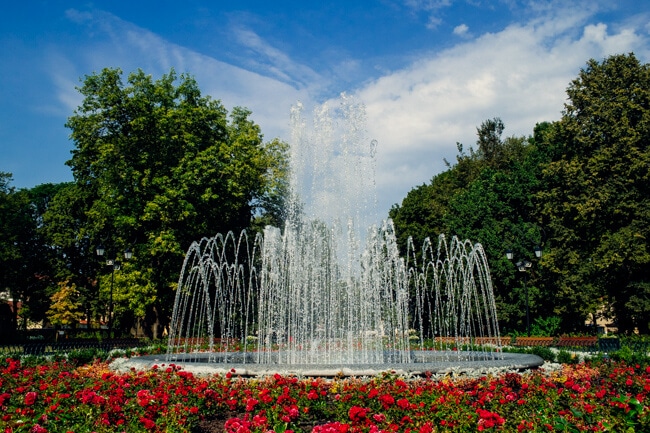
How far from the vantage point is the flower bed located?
5.19 meters

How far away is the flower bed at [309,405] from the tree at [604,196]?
55.8 feet

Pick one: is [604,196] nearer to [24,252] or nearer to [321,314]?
[321,314]

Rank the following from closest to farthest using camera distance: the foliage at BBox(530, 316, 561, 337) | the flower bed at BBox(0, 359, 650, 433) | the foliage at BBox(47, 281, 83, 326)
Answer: the flower bed at BBox(0, 359, 650, 433)
the foliage at BBox(530, 316, 561, 337)
the foliage at BBox(47, 281, 83, 326)

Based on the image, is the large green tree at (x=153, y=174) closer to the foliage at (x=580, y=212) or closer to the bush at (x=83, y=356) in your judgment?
the bush at (x=83, y=356)

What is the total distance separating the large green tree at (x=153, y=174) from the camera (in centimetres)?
2489

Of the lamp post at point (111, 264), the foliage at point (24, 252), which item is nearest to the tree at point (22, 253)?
the foliage at point (24, 252)

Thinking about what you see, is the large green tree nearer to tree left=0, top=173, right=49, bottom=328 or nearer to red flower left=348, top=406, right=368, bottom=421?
tree left=0, top=173, right=49, bottom=328

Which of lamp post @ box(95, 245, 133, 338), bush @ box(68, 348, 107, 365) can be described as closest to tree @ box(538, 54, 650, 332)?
lamp post @ box(95, 245, 133, 338)

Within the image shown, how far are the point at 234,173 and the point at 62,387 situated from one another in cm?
2020

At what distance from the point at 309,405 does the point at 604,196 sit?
879 inches

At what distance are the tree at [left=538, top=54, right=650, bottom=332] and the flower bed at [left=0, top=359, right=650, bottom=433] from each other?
17.0 m

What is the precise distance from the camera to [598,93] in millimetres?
26766

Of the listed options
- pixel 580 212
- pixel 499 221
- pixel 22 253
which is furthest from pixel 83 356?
pixel 22 253

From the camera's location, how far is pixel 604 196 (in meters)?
24.7
